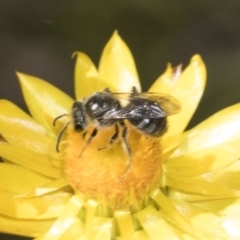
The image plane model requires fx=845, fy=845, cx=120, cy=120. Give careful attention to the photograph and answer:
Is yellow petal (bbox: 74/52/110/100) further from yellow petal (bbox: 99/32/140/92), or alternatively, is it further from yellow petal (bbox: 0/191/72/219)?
yellow petal (bbox: 0/191/72/219)

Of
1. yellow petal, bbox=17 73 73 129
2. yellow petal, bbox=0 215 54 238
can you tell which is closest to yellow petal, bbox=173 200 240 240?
yellow petal, bbox=0 215 54 238

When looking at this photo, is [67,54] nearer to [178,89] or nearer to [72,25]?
[72,25]

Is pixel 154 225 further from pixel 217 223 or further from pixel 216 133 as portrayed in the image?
pixel 216 133

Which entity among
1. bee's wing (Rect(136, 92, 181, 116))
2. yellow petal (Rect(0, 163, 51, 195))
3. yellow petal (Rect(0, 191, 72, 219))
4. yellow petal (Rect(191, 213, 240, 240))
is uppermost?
bee's wing (Rect(136, 92, 181, 116))

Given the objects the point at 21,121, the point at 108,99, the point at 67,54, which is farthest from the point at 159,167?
the point at 67,54

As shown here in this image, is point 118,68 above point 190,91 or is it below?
above

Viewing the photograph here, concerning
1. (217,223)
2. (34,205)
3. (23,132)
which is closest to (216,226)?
(217,223)
